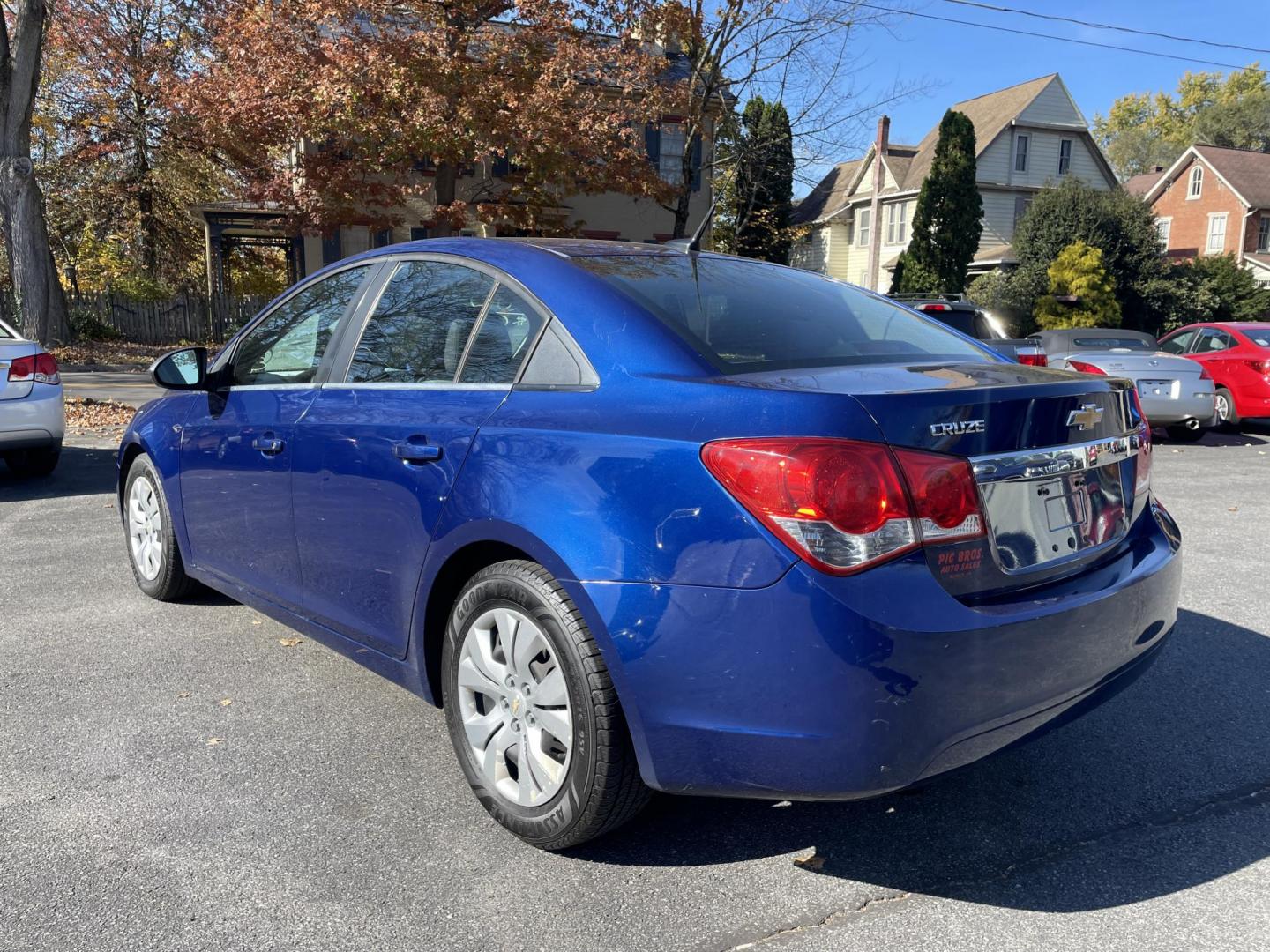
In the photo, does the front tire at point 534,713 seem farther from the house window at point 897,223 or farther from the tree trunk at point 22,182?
the house window at point 897,223

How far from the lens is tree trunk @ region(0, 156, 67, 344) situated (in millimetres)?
14922

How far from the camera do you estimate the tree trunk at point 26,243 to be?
587 inches

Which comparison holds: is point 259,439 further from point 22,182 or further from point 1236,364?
point 22,182

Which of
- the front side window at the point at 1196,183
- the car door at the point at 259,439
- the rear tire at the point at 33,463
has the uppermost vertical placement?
the front side window at the point at 1196,183

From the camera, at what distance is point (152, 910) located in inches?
95.2

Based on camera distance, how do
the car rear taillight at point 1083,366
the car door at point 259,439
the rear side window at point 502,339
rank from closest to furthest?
the rear side window at point 502,339 < the car door at point 259,439 < the car rear taillight at point 1083,366

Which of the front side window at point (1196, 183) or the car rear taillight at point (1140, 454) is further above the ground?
the front side window at point (1196, 183)

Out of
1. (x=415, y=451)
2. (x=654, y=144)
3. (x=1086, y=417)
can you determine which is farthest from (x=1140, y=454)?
(x=654, y=144)

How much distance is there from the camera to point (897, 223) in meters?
40.6

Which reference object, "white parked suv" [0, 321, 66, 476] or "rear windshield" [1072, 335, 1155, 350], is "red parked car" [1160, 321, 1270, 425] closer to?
"rear windshield" [1072, 335, 1155, 350]

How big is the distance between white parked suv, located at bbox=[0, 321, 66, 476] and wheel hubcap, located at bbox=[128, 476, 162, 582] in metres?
3.16

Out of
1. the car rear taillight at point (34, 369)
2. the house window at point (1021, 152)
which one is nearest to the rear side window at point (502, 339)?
the car rear taillight at point (34, 369)

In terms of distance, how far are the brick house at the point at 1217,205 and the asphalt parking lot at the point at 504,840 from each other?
4366 cm

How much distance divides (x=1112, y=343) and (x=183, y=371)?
36.7 feet
